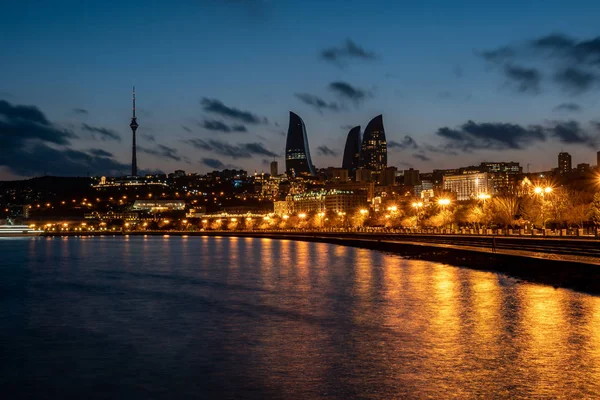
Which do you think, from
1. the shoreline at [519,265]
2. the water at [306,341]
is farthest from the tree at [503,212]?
the water at [306,341]

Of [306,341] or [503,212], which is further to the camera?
[503,212]

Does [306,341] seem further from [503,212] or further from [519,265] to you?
[503,212]

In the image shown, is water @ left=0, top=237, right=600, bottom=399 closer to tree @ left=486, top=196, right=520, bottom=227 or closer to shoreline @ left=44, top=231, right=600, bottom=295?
shoreline @ left=44, top=231, right=600, bottom=295

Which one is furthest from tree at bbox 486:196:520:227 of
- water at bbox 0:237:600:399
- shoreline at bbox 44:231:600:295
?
water at bbox 0:237:600:399

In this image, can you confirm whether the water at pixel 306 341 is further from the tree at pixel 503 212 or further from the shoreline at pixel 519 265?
the tree at pixel 503 212

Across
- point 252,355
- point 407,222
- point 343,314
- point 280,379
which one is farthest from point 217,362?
point 407,222

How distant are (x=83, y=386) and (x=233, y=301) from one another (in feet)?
52.0

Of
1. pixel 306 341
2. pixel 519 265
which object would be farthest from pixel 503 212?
pixel 306 341

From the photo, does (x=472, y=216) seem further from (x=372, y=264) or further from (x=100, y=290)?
(x=100, y=290)

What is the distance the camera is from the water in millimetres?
13859

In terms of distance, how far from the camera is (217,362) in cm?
1645

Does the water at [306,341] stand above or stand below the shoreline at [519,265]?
below

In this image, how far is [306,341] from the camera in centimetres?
1916

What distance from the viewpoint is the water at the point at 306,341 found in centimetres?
1386
